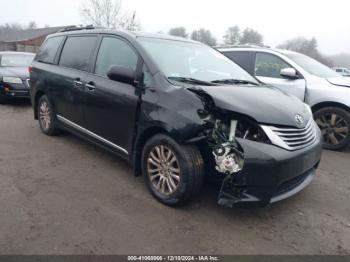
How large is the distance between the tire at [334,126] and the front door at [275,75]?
1.56 ft

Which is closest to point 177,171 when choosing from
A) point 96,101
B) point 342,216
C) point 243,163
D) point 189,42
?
point 243,163

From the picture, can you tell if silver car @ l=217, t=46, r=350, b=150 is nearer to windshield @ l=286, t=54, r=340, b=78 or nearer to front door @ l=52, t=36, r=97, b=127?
windshield @ l=286, t=54, r=340, b=78

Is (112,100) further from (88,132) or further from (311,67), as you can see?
(311,67)

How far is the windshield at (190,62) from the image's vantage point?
137 inches

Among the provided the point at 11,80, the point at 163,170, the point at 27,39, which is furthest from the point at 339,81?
the point at 27,39

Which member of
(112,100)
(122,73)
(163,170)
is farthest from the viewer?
(112,100)

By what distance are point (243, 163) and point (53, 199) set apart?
6.59 ft

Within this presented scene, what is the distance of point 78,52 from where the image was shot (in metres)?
4.53

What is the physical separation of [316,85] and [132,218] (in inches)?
167

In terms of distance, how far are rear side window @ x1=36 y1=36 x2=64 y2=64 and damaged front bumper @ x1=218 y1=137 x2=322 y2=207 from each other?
380cm

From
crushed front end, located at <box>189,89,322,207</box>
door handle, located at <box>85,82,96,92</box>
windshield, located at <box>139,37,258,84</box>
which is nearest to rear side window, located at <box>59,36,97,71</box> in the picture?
door handle, located at <box>85,82,96,92</box>

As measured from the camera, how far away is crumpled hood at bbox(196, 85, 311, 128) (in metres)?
2.84

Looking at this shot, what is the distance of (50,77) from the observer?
16.3ft

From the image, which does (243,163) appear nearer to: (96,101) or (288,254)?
(288,254)
